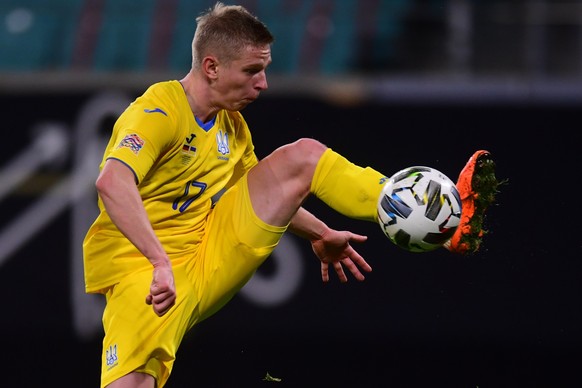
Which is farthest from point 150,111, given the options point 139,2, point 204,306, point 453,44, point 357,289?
point 139,2

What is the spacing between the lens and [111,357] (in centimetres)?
419

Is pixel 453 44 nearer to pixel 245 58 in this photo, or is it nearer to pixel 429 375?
pixel 429 375

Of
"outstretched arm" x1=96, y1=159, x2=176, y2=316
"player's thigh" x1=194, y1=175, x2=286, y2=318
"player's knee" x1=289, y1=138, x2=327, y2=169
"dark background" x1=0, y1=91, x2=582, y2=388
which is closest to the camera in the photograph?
"outstretched arm" x1=96, y1=159, x2=176, y2=316

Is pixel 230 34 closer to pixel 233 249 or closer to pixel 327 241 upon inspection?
pixel 233 249

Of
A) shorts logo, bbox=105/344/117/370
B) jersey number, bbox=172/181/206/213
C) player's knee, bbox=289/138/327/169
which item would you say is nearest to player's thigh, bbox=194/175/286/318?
jersey number, bbox=172/181/206/213

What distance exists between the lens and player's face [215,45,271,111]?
4.20 meters

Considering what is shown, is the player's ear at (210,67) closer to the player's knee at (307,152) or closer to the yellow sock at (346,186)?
the player's knee at (307,152)

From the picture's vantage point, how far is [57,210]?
6531 mm

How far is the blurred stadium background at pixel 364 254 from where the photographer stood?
6.15m

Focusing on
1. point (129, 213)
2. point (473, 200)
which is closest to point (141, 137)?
point (129, 213)

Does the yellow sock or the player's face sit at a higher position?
the player's face

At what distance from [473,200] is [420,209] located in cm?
40

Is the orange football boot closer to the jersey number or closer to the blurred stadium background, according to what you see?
the jersey number

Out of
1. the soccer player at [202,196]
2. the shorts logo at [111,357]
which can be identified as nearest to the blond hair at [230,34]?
the soccer player at [202,196]
